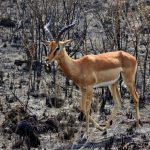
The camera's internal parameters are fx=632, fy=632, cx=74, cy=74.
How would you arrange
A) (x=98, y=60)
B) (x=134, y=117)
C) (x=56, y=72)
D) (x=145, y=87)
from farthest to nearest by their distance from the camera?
(x=56, y=72) → (x=145, y=87) → (x=134, y=117) → (x=98, y=60)

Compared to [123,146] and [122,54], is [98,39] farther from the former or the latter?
[123,146]

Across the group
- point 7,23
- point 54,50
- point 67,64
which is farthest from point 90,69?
point 7,23

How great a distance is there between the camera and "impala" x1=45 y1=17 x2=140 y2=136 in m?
9.64

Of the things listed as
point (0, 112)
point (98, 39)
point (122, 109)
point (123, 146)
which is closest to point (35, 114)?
point (0, 112)

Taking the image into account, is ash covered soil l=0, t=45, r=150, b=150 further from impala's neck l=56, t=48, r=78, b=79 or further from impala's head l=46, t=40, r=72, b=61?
impala's head l=46, t=40, r=72, b=61

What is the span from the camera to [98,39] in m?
17.2

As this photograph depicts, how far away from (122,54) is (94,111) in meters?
1.47

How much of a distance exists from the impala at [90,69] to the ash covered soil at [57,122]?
0.24 m

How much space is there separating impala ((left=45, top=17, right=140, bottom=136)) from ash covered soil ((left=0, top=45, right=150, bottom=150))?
0.78 feet

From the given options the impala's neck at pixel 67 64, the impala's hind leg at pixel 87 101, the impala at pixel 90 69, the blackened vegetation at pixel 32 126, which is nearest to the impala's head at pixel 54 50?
the impala at pixel 90 69

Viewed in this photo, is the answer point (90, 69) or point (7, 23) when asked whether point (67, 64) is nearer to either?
point (90, 69)

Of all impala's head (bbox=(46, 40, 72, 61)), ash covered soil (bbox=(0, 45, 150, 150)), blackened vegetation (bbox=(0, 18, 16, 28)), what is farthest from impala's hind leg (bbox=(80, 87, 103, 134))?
blackened vegetation (bbox=(0, 18, 16, 28))

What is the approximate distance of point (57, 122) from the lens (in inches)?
397

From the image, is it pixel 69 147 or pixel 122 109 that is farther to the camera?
pixel 122 109
